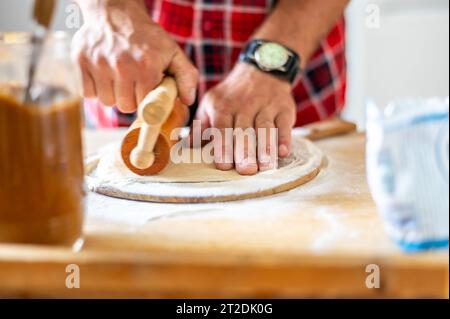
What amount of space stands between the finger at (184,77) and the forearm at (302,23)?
0.86 feet

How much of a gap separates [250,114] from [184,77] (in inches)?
6.3

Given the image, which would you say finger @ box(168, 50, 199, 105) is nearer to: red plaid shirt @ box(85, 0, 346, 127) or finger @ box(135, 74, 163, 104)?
finger @ box(135, 74, 163, 104)

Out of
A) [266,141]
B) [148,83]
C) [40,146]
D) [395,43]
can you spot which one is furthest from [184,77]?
[395,43]

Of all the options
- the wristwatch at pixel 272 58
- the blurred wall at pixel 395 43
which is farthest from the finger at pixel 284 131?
the blurred wall at pixel 395 43

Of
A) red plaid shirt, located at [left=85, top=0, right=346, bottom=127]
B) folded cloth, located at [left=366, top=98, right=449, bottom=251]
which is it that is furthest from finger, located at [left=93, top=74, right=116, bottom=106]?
folded cloth, located at [left=366, top=98, right=449, bottom=251]

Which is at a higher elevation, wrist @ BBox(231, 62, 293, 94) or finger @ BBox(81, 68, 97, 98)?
wrist @ BBox(231, 62, 293, 94)

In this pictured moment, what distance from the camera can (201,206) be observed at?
0.78 metres

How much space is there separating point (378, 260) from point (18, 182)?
0.33 m

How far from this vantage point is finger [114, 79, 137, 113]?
0.93 meters

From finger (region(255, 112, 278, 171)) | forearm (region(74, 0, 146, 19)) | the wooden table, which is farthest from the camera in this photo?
forearm (region(74, 0, 146, 19))

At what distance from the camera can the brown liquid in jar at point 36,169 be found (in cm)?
59

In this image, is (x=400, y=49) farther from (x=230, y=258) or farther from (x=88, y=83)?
(x=230, y=258)

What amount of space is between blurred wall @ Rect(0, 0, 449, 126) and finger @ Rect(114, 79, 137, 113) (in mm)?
1260

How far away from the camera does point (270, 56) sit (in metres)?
1.12
